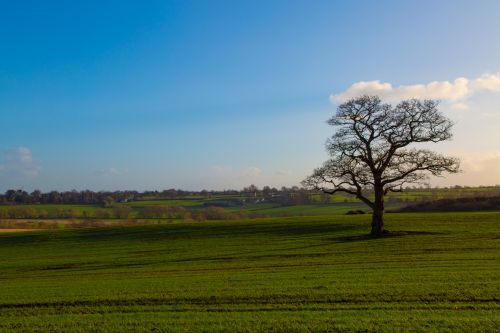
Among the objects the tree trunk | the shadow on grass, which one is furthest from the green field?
the tree trunk

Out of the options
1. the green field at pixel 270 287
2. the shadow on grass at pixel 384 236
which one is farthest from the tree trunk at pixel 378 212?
the green field at pixel 270 287

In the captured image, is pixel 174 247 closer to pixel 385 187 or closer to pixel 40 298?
pixel 385 187

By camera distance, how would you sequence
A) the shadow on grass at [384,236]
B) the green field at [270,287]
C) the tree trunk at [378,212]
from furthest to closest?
the tree trunk at [378,212] → the shadow on grass at [384,236] → the green field at [270,287]

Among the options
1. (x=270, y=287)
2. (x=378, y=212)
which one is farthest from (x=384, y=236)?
(x=270, y=287)

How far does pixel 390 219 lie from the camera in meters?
53.5

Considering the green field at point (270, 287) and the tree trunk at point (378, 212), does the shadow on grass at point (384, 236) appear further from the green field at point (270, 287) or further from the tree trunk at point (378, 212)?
the tree trunk at point (378, 212)

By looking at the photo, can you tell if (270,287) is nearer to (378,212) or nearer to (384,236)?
(384,236)

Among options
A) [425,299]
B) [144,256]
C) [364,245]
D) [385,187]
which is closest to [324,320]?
[425,299]

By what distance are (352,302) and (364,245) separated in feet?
65.5

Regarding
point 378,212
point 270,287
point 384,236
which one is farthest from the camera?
point 378,212

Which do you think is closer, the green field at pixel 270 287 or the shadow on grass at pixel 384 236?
the green field at pixel 270 287

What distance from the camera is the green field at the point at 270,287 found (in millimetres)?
12484

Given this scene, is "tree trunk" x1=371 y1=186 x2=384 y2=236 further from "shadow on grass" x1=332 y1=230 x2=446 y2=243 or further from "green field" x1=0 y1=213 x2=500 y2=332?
"green field" x1=0 y1=213 x2=500 y2=332

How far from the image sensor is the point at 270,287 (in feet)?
55.6
